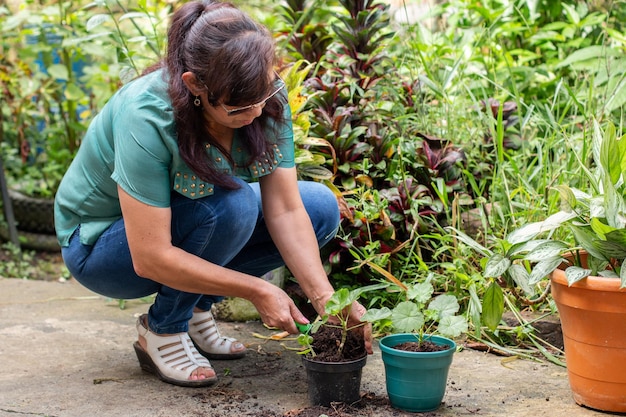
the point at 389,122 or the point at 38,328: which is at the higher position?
the point at 389,122

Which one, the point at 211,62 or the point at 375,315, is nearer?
the point at 211,62

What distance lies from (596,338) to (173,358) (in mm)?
1228

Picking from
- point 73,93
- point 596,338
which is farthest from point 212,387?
point 73,93

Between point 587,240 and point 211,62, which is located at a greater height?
point 211,62

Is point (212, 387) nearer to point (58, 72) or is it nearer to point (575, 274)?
point (575, 274)

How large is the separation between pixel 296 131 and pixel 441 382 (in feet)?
3.76

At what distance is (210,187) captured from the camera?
2.17 meters

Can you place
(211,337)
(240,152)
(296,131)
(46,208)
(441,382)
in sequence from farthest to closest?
(46,208) < (296,131) < (211,337) < (240,152) < (441,382)

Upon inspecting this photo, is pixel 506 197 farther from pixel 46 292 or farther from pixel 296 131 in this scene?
pixel 46 292

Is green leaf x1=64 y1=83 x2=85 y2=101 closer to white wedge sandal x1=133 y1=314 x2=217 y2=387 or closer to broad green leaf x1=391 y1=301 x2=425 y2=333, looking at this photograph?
white wedge sandal x1=133 y1=314 x2=217 y2=387

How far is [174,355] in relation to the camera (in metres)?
2.42

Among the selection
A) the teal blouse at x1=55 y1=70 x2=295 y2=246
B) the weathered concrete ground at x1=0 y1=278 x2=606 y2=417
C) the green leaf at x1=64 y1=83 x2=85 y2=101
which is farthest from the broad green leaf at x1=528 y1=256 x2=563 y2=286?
the green leaf at x1=64 y1=83 x2=85 y2=101

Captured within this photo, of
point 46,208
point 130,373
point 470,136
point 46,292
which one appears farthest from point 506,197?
point 46,208

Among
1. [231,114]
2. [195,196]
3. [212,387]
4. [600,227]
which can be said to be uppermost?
[231,114]
